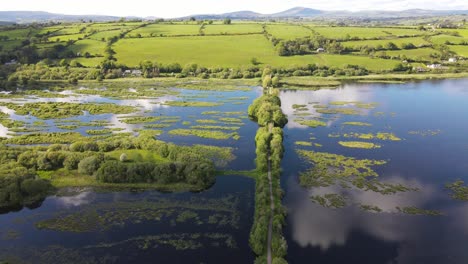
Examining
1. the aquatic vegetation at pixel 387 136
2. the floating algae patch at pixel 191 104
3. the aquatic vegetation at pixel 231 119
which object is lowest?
the aquatic vegetation at pixel 387 136

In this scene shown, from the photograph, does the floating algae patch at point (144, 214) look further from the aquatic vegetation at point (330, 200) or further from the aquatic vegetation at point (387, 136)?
the aquatic vegetation at point (387, 136)

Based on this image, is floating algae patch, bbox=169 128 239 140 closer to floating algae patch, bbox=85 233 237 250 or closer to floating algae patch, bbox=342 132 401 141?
floating algae patch, bbox=342 132 401 141

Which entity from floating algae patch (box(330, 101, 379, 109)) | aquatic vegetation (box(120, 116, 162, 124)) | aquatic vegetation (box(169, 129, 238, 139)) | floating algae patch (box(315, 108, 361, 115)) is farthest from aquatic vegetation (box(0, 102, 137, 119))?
floating algae patch (box(330, 101, 379, 109))

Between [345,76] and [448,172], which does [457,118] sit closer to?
[448,172]

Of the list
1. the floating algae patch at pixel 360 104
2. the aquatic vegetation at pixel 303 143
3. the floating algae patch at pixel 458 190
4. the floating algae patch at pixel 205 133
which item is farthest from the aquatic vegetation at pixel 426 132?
the floating algae patch at pixel 205 133

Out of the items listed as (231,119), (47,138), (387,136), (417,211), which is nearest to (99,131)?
(47,138)
